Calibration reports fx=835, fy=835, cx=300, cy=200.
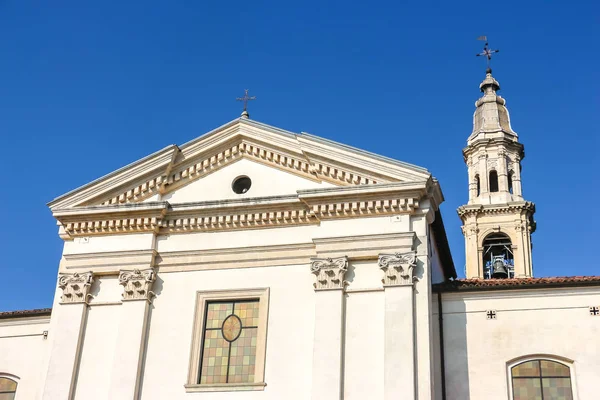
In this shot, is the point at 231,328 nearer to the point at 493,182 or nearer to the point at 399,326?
the point at 399,326

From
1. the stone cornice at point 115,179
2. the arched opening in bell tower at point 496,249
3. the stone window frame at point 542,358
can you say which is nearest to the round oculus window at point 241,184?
the stone cornice at point 115,179

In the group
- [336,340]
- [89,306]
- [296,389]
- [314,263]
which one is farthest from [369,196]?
[89,306]

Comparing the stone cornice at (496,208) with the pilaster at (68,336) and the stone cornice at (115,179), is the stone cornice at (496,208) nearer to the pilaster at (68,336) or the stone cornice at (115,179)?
the stone cornice at (115,179)

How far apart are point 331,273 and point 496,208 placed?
930 inches

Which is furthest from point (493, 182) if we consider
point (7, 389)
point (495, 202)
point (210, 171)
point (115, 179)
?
point (7, 389)

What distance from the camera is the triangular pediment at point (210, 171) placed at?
21.7 meters

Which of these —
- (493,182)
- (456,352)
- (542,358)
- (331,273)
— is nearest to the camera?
(542,358)

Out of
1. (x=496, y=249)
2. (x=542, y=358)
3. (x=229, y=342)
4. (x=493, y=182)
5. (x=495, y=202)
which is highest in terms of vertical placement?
(x=493, y=182)

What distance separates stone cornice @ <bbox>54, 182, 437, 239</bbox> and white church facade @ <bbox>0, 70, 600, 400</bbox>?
0.04m

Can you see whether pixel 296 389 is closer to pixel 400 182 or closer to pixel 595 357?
pixel 400 182

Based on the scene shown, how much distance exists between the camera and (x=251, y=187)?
21828mm

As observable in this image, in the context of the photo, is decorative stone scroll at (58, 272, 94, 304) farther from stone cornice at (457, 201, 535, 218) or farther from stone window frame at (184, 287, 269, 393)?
stone cornice at (457, 201, 535, 218)

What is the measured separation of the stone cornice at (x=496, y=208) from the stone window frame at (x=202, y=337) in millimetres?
23377

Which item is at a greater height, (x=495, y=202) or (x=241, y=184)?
(x=495, y=202)
